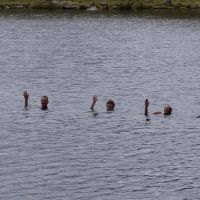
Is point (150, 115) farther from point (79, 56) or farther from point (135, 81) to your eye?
point (79, 56)

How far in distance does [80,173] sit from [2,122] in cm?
1526

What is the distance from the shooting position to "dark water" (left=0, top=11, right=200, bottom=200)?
41.8m

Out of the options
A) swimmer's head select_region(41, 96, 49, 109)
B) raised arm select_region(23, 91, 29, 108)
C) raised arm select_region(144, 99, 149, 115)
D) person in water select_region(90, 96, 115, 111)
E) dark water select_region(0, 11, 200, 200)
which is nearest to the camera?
dark water select_region(0, 11, 200, 200)

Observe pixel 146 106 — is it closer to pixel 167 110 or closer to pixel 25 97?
pixel 167 110

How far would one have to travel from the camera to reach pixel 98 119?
59156 millimetres

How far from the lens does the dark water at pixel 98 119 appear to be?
4178cm

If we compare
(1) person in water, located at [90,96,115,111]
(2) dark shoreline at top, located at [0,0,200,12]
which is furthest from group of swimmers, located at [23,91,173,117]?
(2) dark shoreline at top, located at [0,0,200,12]

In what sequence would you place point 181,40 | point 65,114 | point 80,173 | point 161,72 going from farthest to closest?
point 181,40 < point 161,72 < point 65,114 < point 80,173

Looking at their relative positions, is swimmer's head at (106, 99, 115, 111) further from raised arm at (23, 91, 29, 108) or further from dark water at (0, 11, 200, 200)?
raised arm at (23, 91, 29, 108)

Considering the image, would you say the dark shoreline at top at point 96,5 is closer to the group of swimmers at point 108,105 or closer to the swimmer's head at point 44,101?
the group of swimmers at point 108,105

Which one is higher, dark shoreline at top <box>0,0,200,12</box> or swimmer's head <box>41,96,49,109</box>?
dark shoreline at top <box>0,0,200,12</box>

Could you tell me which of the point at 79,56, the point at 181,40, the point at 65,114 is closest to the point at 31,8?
the point at 181,40

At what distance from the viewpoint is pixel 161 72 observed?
84.5 meters

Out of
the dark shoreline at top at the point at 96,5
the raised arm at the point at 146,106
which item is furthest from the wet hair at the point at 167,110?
the dark shoreline at top at the point at 96,5
